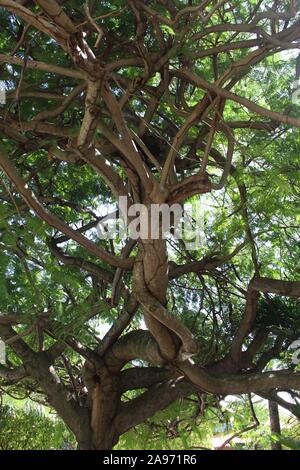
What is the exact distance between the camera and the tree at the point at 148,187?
3.80 m

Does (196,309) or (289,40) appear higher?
(289,40)

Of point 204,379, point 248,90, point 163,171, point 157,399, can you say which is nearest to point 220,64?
point 248,90

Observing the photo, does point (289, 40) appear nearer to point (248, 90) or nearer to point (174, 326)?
point (248, 90)

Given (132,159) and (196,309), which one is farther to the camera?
(196,309)

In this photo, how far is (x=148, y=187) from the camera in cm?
399

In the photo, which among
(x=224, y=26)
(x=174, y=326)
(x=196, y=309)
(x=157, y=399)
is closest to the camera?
(x=224, y=26)

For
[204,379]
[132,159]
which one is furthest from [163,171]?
[204,379]

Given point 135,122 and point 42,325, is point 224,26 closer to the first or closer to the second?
point 135,122

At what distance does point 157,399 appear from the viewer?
201 inches

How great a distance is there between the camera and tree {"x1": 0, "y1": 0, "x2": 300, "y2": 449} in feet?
12.5

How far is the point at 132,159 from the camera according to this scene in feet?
12.8

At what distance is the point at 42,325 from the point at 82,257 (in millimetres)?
781

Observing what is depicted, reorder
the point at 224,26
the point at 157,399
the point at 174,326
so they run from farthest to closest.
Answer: the point at 157,399 < the point at 174,326 < the point at 224,26
